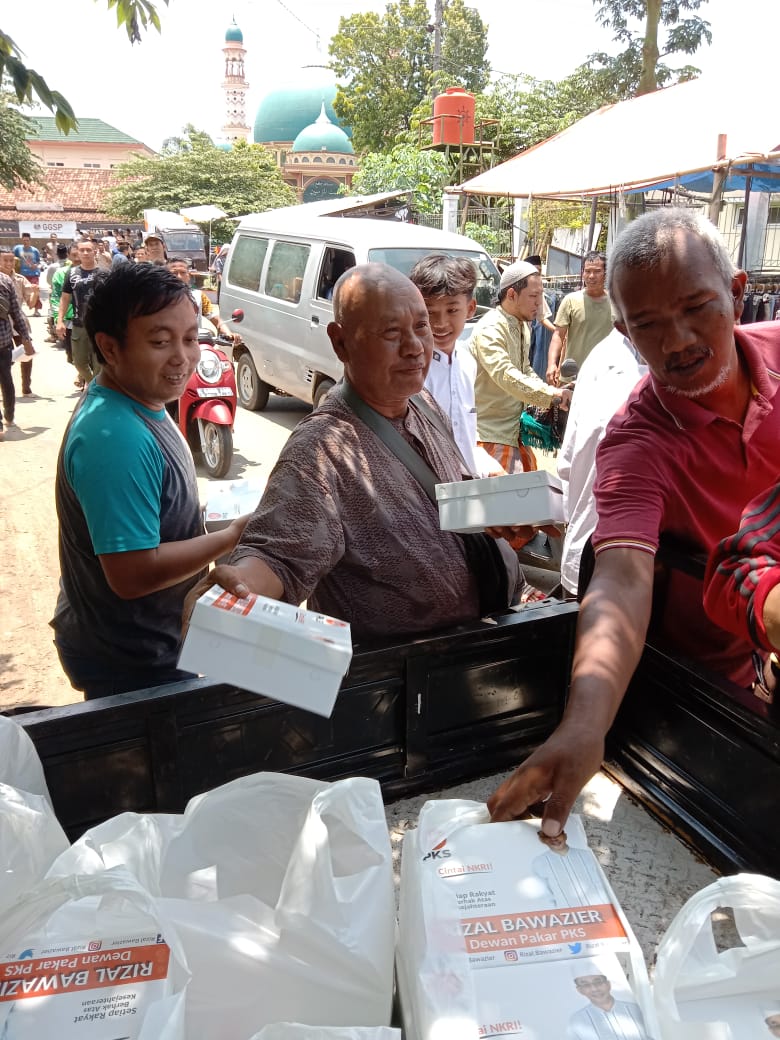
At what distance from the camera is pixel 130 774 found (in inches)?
51.7

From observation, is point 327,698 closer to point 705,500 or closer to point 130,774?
point 130,774

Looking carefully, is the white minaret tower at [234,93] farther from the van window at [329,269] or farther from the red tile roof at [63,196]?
the van window at [329,269]

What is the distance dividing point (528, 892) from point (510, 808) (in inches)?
6.3

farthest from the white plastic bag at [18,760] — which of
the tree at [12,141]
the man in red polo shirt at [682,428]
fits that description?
the tree at [12,141]

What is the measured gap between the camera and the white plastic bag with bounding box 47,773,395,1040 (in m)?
0.89

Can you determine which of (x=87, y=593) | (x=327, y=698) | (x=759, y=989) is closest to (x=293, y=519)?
(x=327, y=698)

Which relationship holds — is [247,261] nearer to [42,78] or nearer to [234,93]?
[42,78]

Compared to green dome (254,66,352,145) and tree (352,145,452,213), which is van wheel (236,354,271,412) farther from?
green dome (254,66,352,145)

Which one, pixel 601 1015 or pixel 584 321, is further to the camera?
pixel 584 321

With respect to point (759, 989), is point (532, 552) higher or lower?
lower

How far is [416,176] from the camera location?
59.6ft

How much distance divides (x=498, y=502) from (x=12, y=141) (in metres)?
26.9

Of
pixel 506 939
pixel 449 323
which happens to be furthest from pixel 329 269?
pixel 506 939

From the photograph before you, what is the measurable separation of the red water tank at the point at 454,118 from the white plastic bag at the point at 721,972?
20.7 metres
